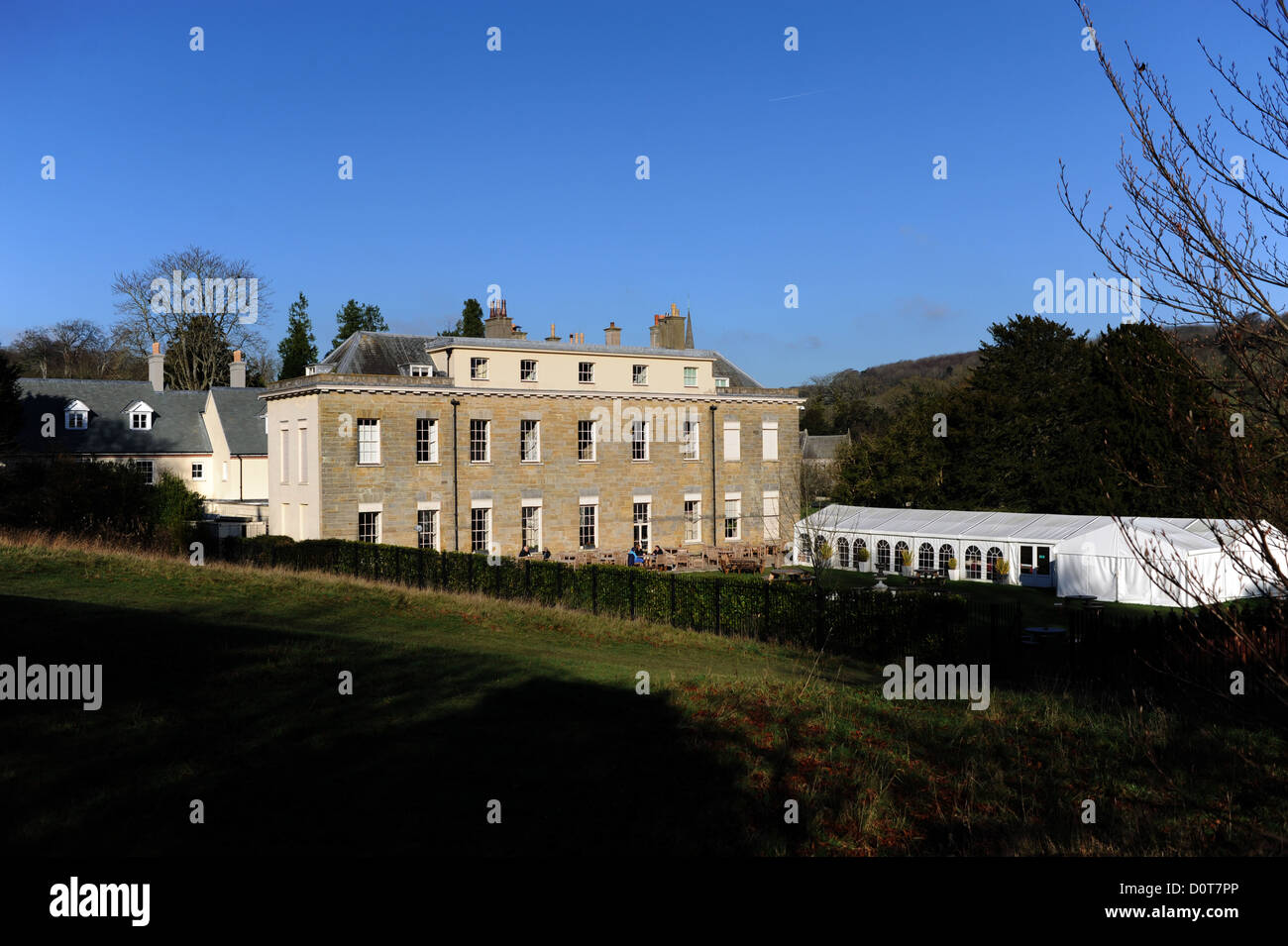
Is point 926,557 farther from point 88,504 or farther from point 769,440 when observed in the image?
point 88,504

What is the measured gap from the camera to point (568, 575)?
90.5ft

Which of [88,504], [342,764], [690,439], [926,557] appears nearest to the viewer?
[342,764]

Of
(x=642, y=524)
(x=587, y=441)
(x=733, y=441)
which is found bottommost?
(x=642, y=524)

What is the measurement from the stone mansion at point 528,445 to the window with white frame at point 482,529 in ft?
0.19

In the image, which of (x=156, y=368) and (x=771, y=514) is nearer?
(x=771, y=514)

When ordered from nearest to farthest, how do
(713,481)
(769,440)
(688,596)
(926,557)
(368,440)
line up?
(688,596)
(368,440)
(926,557)
(713,481)
(769,440)

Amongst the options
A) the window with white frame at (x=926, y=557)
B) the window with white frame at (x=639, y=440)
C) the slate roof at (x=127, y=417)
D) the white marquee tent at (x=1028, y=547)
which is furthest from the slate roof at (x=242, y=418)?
the window with white frame at (x=926, y=557)

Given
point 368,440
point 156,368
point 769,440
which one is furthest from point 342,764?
point 156,368

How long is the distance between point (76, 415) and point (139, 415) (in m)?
2.96

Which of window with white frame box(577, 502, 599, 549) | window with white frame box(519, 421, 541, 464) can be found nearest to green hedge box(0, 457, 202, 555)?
window with white frame box(519, 421, 541, 464)

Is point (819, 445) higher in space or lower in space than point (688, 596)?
higher

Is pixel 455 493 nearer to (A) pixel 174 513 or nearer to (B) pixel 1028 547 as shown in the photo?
(A) pixel 174 513

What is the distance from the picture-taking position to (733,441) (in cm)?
4716
